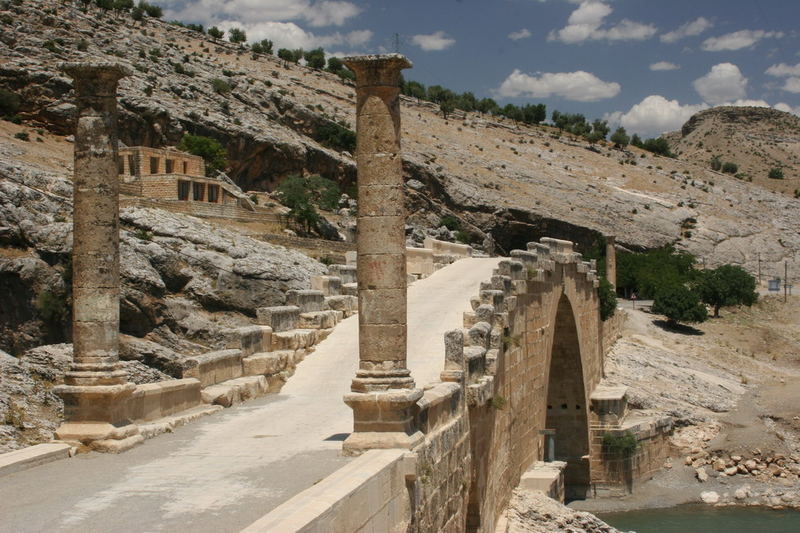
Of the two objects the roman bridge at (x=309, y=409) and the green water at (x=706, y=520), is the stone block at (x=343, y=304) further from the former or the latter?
the green water at (x=706, y=520)

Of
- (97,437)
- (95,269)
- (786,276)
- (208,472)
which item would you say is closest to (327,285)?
(95,269)

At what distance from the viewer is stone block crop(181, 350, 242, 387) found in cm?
1262

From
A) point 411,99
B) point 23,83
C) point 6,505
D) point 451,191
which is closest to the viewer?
point 6,505

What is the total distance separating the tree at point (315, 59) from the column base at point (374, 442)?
80317 millimetres

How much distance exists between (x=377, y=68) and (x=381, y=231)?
1753mm

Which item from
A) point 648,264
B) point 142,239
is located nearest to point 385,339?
point 142,239

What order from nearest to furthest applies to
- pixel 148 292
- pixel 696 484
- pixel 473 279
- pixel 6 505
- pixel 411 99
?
1. pixel 6 505
2. pixel 473 279
3. pixel 696 484
4. pixel 148 292
5. pixel 411 99

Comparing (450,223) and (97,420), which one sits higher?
(450,223)

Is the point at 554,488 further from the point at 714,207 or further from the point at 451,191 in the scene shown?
the point at 714,207

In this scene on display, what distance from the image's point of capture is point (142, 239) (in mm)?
32156

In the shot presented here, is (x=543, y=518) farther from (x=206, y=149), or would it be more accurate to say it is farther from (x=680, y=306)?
(x=206, y=149)

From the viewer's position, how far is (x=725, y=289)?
1753 inches

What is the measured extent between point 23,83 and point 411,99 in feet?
137

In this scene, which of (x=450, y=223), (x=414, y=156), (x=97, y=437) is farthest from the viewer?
(x=414, y=156)
